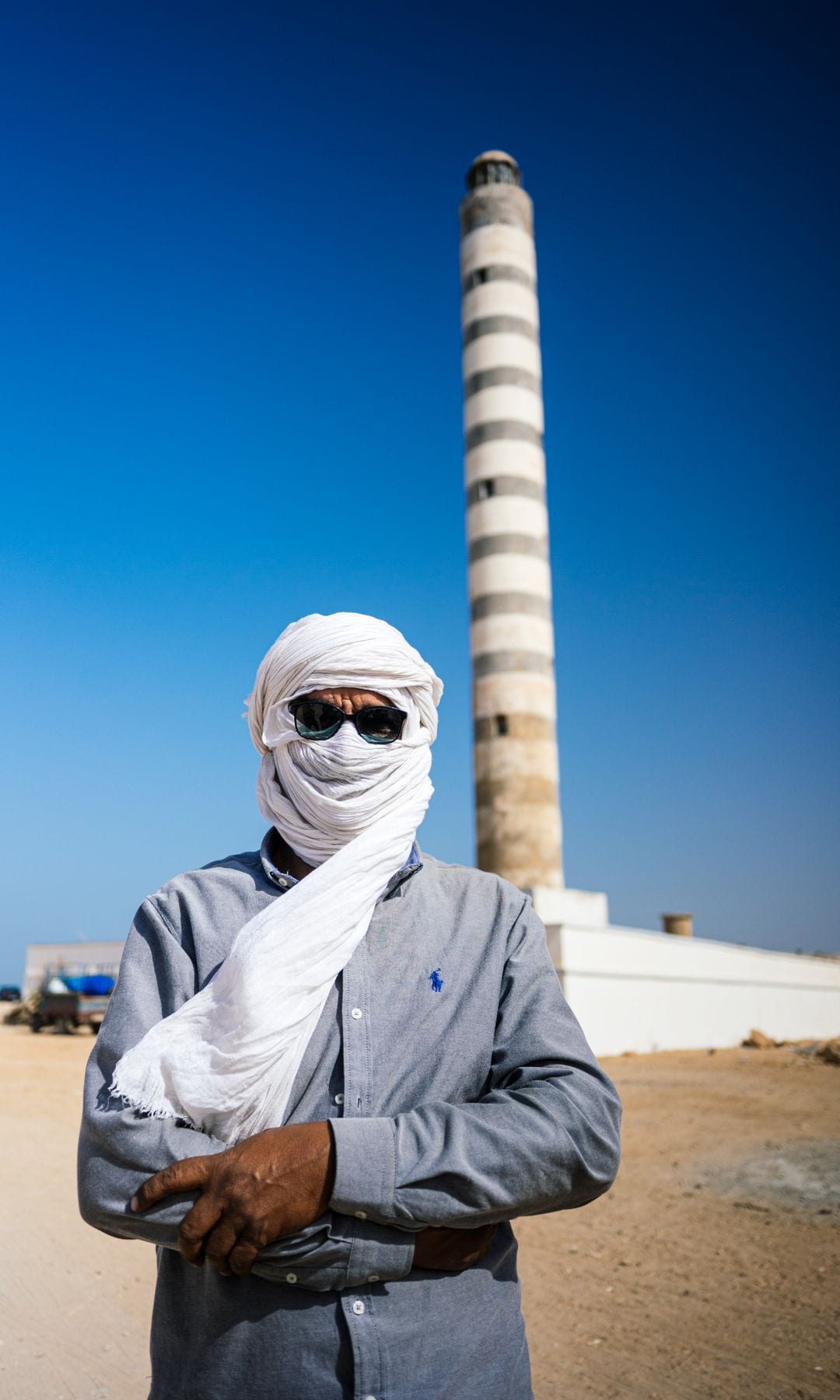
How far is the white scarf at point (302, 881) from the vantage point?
1.73m

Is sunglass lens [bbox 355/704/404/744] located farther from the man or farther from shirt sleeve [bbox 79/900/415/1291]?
shirt sleeve [bbox 79/900/415/1291]

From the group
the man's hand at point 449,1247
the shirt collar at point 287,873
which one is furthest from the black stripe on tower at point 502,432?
the man's hand at point 449,1247

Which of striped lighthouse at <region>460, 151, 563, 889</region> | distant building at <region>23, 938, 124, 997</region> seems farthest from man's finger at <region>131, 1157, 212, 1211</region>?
distant building at <region>23, 938, 124, 997</region>

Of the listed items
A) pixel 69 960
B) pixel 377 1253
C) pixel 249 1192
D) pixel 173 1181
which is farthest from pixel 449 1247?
pixel 69 960

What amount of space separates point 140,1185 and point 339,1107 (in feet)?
1.06

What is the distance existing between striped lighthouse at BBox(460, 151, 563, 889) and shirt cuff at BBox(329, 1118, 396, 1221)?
57.5ft

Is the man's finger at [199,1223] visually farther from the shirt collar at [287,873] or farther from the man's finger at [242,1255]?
the shirt collar at [287,873]

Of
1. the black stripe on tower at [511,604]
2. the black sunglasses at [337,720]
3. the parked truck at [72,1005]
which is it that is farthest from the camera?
the black stripe on tower at [511,604]

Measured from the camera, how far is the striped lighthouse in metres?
19.9

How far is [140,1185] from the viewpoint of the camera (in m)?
1.65

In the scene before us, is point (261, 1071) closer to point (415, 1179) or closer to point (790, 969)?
point (415, 1179)

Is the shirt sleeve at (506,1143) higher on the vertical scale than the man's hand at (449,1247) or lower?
higher

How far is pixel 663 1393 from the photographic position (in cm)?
375

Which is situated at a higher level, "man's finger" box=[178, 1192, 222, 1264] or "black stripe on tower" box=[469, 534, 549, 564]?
"black stripe on tower" box=[469, 534, 549, 564]
